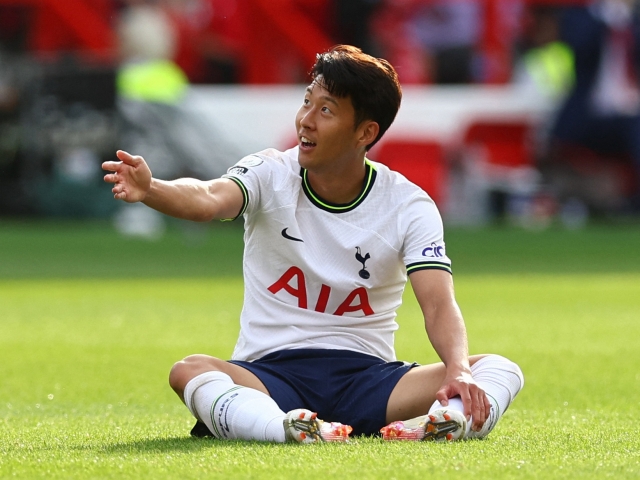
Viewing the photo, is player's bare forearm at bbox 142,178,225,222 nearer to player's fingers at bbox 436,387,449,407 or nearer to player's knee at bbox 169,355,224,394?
player's knee at bbox 169,355,224,394

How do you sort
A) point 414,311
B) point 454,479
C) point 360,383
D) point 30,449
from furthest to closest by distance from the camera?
point 414,311 < point 360,383 < point 30,449 < point 454,479

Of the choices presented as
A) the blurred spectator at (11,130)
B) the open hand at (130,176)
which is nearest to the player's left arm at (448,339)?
the open hand at (130,176)

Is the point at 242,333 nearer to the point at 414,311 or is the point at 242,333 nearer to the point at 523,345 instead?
the point at 523,345

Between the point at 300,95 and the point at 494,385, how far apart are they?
1424 centimetres

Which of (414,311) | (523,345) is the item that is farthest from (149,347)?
(414,311)

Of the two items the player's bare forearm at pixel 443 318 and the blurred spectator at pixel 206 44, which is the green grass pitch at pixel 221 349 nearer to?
the player's bare forearm at pixel 443 318

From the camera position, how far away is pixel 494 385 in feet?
15.0

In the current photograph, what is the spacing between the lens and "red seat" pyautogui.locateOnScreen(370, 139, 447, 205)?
59.1 ft

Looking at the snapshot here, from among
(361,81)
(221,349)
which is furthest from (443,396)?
(221,349)

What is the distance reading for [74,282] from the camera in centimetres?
1247

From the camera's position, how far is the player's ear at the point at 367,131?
4.80 m

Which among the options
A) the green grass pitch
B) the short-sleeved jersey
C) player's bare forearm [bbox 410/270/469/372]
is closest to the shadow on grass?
the green grass pitch

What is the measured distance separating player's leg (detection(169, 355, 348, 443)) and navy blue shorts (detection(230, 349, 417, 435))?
10 cm

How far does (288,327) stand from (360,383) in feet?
1.10
